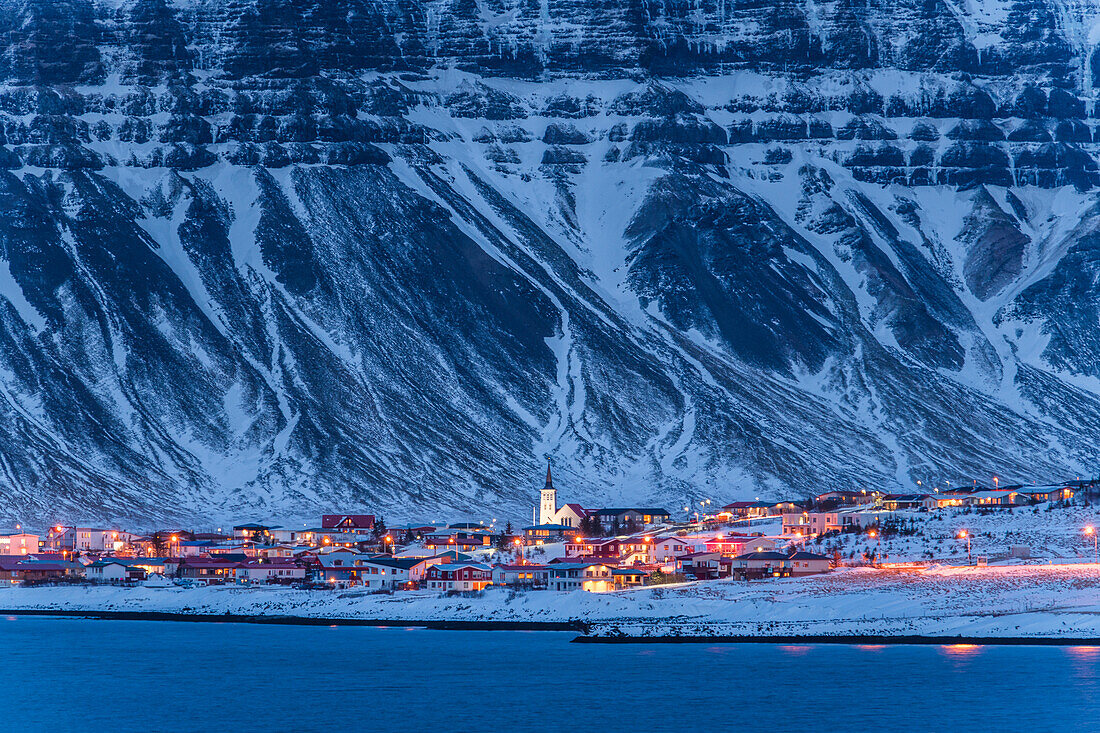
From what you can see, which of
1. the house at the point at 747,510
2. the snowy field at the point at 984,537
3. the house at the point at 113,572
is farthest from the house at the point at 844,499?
the house at the point at 113,572

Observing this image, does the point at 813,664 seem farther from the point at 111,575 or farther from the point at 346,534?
the point at 346,534

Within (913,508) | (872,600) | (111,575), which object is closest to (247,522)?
(111,575)

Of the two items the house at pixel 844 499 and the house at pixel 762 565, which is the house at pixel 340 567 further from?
the house at pixel 844 499

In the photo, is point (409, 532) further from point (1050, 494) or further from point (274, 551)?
point (1050, 494)

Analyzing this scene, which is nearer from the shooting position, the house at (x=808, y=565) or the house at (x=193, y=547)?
the house at (x=808, y=565)

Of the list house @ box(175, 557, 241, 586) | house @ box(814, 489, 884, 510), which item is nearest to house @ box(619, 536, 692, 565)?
house @ box(814, 489, 884, 510)

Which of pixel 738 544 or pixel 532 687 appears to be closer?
pixel 532 687

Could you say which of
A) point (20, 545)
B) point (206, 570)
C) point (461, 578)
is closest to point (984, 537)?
point (461, 578)
